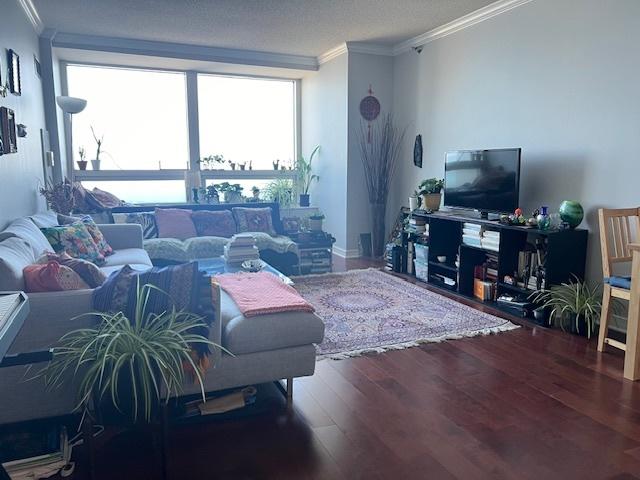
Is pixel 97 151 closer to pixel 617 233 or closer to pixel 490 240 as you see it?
pixel 490 240

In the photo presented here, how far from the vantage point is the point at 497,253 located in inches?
163

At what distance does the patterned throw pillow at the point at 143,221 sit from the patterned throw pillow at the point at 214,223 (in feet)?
1.41

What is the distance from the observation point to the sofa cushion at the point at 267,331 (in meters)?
2.25

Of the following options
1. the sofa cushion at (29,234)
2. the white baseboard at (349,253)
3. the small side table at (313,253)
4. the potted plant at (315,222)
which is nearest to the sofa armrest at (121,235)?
the sofa cushion at (29,234)

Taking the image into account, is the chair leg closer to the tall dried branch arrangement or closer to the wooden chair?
the wooden chair

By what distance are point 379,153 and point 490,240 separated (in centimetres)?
246

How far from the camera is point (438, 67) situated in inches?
211

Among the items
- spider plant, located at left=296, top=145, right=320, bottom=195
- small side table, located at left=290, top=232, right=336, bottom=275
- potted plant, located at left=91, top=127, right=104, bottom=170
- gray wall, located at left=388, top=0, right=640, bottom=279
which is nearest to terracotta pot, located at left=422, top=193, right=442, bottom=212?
gray wall, located at left=388, top=0, right=640, bottom=279

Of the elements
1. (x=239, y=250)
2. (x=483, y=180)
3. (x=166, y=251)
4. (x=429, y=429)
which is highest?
(x=483, y=180)

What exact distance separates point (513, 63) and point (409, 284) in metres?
2.31

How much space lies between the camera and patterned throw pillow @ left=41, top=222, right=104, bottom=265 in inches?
137

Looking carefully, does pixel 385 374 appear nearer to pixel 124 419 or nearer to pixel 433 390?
pixel 433 390

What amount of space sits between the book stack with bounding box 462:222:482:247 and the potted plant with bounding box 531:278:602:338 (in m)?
0.77

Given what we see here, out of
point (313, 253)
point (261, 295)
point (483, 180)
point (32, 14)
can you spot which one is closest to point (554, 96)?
point (483, 180)
